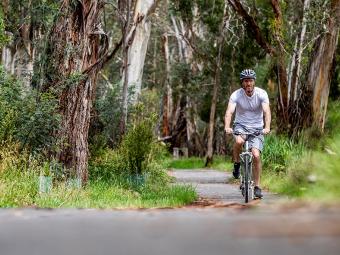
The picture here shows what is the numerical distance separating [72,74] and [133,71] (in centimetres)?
1406

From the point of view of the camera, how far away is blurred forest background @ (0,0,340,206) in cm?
1295

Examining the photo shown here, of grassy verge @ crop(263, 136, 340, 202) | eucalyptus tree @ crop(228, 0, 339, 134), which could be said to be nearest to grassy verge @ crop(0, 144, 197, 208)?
grassy verge @ crop(263, 136, 340, 202)

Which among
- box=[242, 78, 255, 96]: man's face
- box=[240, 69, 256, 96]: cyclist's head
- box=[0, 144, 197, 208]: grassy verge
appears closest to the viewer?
box=[0, 144, 197, 208]: grassy verge

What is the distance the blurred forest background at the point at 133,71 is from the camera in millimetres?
12945

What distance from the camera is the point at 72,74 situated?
12.9 metres

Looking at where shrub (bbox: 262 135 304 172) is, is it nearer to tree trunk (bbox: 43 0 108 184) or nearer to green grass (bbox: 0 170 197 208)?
green grass (bbox: 0 170 197 208)

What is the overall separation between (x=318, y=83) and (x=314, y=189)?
12.2m

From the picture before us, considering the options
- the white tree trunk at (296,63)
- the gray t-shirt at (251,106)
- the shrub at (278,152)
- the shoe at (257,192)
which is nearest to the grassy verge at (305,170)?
the shrub at (278,152)

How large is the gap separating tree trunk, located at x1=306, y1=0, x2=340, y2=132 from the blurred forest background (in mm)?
27

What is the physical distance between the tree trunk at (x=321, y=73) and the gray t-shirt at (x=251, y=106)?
8.27 m

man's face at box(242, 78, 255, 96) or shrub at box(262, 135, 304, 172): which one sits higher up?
man's face at box(242, 78, 255, 96)

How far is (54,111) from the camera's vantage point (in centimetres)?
1271

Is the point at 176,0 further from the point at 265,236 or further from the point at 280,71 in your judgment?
the point at 265,236

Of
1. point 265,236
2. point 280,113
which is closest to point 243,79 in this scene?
point 265,236
